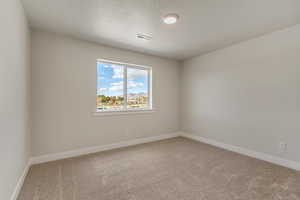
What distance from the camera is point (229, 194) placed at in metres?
1.72

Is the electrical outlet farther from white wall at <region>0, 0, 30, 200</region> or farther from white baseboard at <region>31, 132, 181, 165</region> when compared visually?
white wall at <region>0, 0, 30, 200</region>

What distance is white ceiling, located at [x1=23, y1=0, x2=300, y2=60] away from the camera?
1.89 m

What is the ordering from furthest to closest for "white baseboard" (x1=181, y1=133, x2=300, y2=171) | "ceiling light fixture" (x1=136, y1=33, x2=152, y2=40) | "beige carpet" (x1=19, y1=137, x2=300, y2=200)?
"ceiling light fixture" (x1=136, y1=33, x2=152, y2=40) → "white baseboard" (x1=181, y1=133, x2=300, y2=171) → "beige carpet" (x1=19, y1=137, x2=300, y2=200)

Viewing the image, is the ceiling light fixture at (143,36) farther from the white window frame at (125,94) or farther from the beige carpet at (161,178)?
the beige carpet at (161,178)

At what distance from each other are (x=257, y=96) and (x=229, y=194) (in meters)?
2.05

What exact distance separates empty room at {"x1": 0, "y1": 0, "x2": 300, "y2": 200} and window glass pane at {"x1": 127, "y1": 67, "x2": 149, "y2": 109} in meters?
0.03

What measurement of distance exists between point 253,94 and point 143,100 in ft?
8.54

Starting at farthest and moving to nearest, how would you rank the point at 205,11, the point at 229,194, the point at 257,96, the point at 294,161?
the point at 257,96, the point at 294,161, the point at 205,11, the point at 229,194

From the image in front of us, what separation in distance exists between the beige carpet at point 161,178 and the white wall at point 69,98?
0.43 meters

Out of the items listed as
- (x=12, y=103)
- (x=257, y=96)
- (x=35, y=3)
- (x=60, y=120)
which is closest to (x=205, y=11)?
(x=257, y=96)

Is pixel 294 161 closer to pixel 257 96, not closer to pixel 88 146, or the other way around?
pixel 257 96

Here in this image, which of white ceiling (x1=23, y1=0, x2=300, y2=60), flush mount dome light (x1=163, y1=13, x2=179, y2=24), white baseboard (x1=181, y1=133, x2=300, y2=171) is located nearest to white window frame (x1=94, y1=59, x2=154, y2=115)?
white ceiling (x1=23, y1=0, x2=300, y2=60)

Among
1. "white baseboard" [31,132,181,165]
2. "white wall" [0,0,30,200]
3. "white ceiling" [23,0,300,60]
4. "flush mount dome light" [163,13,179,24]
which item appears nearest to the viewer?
"white wall" [0,0,30,200]

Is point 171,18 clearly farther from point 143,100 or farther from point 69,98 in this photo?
point 69,98
